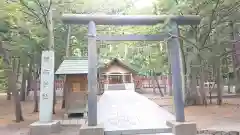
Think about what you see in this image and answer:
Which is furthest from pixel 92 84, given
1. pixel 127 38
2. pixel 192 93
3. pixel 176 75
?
pixel 192 93

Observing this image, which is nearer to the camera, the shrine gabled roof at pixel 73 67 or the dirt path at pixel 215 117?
the dirt path at pixel 215 117

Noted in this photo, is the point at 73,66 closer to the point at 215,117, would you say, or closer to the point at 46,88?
the point at 46,88

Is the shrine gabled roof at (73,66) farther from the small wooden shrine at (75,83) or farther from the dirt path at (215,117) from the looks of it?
the dirt path at (215,117)

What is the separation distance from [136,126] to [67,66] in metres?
6.51

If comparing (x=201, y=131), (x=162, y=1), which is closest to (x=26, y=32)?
(x=162, y=1)

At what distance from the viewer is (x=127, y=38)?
7426 mm

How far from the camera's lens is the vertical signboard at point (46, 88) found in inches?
348

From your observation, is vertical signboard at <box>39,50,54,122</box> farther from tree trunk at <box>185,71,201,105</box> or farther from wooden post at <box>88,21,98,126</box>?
tree trunk at <box>185,71,201,105</box>

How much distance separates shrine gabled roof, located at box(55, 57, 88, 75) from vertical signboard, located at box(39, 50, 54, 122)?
2.92m

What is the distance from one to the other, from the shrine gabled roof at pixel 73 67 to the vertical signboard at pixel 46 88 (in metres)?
2.92

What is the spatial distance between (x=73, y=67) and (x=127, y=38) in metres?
5.88

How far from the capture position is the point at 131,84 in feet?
90.0

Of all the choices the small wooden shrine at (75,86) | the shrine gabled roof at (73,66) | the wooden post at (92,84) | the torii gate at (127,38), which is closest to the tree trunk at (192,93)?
the small wooden shrine at (75,86)

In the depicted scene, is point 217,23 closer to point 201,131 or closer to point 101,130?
point 201,131
